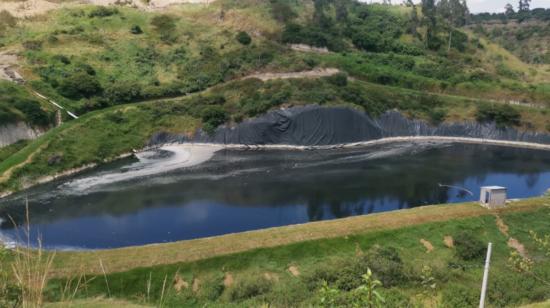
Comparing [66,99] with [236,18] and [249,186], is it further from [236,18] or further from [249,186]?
[236,18]

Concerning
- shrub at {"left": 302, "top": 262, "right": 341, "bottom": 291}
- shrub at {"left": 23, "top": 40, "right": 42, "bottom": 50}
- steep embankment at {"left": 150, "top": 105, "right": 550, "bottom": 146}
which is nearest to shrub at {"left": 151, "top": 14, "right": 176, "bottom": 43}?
shrub at {"left": 23, "top": 40, "right": 42, "bottom": 50}

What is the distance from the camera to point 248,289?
25.5 m

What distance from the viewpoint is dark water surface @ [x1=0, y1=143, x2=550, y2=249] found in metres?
39.0

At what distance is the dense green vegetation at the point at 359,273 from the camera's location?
24.0m

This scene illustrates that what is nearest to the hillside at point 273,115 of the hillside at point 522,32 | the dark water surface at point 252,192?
the dark water surface at point 252,192

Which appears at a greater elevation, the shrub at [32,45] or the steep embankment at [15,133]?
the shrub at [32,45]

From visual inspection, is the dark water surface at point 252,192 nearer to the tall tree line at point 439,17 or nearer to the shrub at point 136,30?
the shrub at point 136,30

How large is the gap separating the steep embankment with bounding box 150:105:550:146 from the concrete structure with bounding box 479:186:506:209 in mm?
32688

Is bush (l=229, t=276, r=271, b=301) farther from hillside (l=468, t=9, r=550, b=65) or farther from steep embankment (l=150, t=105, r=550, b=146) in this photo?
hillside (l=468, t=9, r=550, b=65)

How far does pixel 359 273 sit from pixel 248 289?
6.63 meters

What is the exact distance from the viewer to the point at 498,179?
5331 cm

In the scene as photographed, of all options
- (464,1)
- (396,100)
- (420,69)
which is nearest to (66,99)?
(396,100)

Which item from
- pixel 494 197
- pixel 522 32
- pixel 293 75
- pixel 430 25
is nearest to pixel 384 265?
pixel 494 197

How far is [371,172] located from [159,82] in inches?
1572
